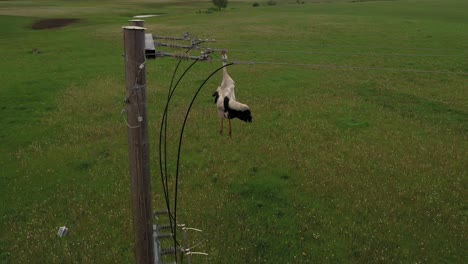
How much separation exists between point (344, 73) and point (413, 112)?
10998mm

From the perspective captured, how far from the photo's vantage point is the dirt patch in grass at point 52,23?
67.9 meters

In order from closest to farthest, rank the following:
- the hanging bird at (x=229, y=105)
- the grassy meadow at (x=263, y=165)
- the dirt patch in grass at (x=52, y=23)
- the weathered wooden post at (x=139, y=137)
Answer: the weathered wooden post at (x=139, y=137)
the hanging bird at (x=229, y=105)
the grassy meadow at (x=263, y=165)
the dirt patch in grass at (x=52, y=23)

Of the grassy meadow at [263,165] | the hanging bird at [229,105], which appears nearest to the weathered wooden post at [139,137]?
the hanging bird at [229,105]

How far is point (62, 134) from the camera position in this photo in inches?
861

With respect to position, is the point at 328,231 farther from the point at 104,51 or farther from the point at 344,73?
the point at 104,51

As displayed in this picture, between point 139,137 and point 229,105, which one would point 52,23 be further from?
point 229,105

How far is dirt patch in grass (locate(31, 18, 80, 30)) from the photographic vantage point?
223 feet

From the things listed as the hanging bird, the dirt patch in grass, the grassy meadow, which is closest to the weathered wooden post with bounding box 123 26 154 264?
the hanging bird

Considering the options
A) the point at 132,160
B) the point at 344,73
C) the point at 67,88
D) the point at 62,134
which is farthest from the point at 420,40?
the point at 132,160

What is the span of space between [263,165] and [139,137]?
431 inches

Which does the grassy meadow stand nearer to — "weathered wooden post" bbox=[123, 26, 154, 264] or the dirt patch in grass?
"weathered wooden post" bbox=[123, 26, 154, 264]

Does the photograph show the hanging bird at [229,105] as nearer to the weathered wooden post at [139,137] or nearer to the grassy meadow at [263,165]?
the weathered wooden post at [139,137]

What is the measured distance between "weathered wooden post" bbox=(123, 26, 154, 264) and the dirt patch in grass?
6602 cm

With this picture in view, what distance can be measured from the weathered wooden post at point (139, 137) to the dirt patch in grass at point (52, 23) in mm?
66020
